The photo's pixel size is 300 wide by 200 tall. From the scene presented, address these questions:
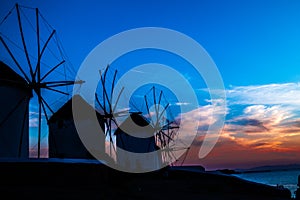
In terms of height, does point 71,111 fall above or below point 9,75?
below

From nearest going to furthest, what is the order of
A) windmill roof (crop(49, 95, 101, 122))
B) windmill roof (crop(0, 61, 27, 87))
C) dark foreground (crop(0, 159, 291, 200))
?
dark foreground (crop(0, 159, 291, 200)) → windmill roof (crop(0, 61, 27, 87)) → windmill roof (crop(49, 95, 101, 122))

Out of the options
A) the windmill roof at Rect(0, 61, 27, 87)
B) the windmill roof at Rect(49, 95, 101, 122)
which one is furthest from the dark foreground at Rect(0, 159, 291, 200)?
the windmill roof at Rect(49, 95, 101, 122)

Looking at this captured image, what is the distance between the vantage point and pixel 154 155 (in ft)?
190

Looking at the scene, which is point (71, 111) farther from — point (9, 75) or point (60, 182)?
point (60, 182)

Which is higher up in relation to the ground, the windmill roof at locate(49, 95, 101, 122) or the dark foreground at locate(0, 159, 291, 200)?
the windmill roof at locate(49, 95, 101, 122)

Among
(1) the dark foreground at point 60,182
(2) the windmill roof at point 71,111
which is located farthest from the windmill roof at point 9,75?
(2) the windmill roof at point 71,111

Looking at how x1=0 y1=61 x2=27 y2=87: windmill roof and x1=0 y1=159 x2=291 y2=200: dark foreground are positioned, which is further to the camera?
x1=0 y1=61 x2=27 y2=87: windmill roof

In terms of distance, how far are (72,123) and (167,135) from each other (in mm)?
21337

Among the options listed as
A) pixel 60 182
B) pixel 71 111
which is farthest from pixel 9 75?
pixel 71 111

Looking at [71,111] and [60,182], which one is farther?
[71,111]

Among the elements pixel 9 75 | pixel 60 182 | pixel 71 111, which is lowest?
pixel 60 182

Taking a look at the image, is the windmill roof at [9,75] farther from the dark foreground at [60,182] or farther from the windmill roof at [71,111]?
the windmill roof at [71,111]

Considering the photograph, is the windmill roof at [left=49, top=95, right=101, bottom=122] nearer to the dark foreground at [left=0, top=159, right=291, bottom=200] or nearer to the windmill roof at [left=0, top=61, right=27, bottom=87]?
the windmill roof at [left=0, top=61, right=27, bottom=87]

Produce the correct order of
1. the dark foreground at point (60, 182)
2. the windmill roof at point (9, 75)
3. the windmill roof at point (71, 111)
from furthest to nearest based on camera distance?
the windmill roof at point (71, 111), the windmill roof at point (9, 75), the dark foreground at point (60, 182)
